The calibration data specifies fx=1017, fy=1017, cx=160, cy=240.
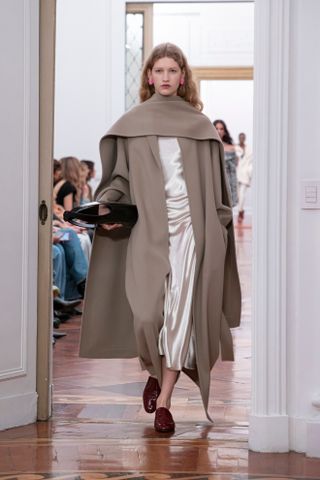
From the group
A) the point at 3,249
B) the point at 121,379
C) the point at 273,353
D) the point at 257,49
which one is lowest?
the point at 121,379

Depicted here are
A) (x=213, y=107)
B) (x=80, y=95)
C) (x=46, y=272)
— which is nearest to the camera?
(x=46, y=272)

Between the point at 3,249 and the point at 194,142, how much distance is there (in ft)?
3.20

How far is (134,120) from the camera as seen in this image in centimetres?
461

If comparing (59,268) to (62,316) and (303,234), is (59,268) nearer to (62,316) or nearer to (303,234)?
(62,316)

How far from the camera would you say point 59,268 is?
8609 millimetres

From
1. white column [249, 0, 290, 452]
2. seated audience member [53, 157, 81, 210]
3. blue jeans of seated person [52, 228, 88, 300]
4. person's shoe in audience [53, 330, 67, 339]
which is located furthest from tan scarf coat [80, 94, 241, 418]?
seated audience member [53, 157, 81, 210]

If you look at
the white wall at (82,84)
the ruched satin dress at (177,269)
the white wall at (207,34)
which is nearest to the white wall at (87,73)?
the white wall at (82,84)

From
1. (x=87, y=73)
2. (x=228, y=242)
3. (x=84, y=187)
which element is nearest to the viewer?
(x=228, y=242)

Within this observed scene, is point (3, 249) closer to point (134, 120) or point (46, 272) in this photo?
point (46, 272)

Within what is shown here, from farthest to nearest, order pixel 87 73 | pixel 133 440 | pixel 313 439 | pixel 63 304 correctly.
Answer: pixel 87 73 → pixel 63 304 → pixel 133 440 → pixel 313 439

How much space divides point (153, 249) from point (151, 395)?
69 centimetres

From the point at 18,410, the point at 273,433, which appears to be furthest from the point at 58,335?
the point at 273,433

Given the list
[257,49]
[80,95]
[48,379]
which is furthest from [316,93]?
[80,95]

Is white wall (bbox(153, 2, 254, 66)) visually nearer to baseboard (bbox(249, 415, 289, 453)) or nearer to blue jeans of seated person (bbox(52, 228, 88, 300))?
blue jeans of seated person (bbox(52, 228, 88, 300))
